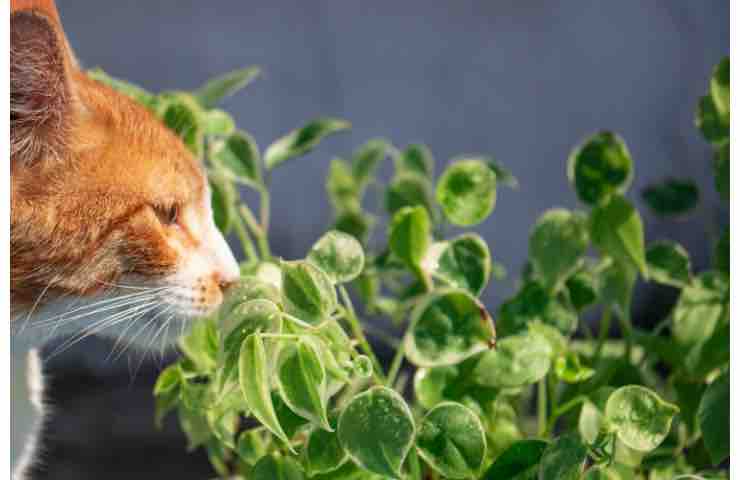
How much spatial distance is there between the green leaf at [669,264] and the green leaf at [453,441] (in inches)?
10.9

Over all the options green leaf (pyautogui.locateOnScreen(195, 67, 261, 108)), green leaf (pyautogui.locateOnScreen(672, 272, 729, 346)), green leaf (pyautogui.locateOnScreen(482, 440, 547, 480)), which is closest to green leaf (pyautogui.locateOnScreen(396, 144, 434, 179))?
green leaf (pyautogui.locateOnScreen(195, 67, 261, 108))

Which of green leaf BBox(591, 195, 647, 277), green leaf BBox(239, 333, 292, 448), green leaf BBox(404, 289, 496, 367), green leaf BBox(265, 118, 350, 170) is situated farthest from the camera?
green leaf BBox(265, 118, 350, 170)

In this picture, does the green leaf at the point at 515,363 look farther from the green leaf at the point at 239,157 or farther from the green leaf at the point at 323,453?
the green leaf at the point at 239,157

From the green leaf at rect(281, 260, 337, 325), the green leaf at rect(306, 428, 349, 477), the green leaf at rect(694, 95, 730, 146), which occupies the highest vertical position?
the green leaf at rect(694, 95, 730, 146)

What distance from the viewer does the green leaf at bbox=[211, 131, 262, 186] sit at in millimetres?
834

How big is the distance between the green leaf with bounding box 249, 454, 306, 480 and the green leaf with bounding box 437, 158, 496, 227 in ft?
0.72

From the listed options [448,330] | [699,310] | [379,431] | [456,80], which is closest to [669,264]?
[699,310]

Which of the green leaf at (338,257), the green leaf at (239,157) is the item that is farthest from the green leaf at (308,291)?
the green leaf at (239,157)

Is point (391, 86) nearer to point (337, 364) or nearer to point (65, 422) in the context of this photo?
point (65, 422)

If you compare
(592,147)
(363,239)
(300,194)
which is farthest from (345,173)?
(300,194)

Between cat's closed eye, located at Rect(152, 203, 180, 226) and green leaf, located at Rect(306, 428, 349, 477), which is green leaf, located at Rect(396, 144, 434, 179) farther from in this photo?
green leaf, located at Rect(306, 428, 349, 477)

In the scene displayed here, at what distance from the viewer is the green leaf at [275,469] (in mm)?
624

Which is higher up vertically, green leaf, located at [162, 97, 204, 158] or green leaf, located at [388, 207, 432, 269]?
green leaf, located at [162, 97, 204, 158]

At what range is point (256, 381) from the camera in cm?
53
